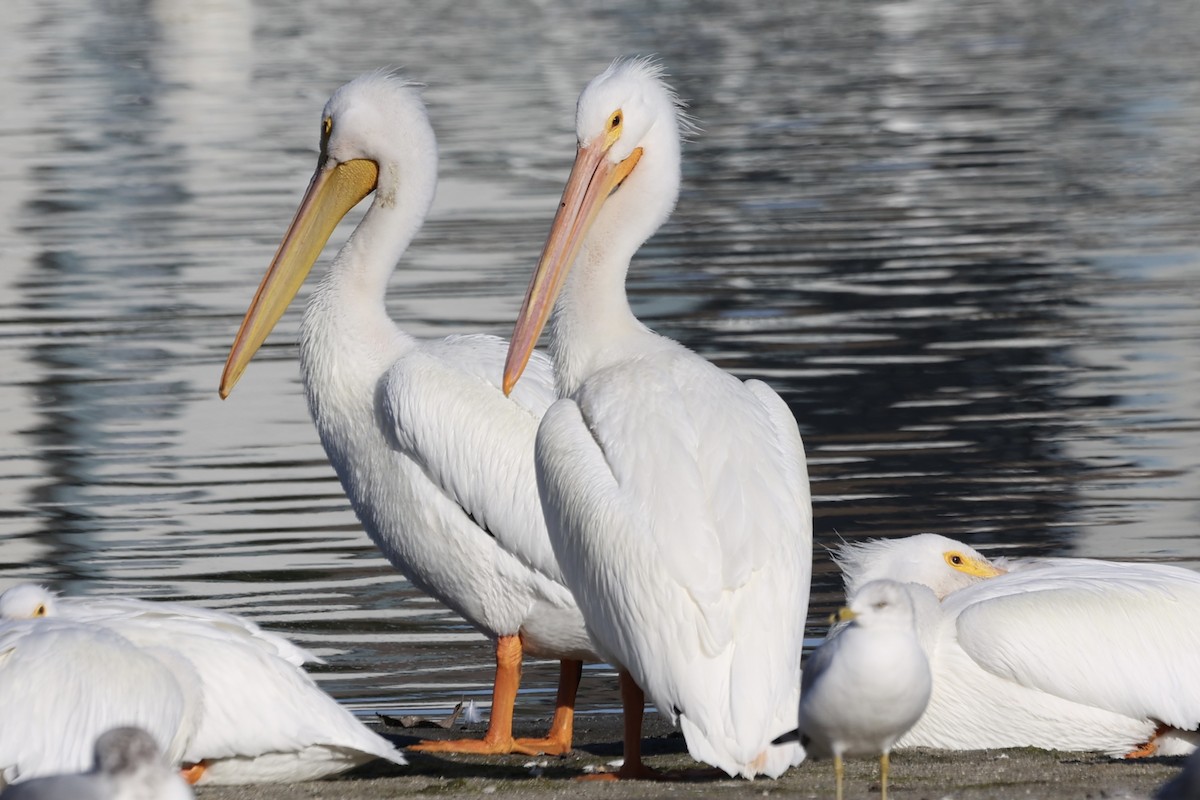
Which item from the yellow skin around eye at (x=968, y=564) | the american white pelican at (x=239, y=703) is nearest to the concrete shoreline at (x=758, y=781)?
the american white pelican at (x=239, y=703)

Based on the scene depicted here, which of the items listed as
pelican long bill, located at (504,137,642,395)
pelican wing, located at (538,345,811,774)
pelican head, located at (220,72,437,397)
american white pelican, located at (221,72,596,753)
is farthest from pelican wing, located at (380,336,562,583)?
pelican head, located at (220,72,437,397)

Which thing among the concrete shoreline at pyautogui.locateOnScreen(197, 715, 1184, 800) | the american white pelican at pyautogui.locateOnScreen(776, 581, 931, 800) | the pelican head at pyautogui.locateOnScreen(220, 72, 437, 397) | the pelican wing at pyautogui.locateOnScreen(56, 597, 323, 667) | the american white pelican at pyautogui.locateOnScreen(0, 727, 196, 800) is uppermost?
the pelican head at pyautogui.locateOnScreen(220, 72, 437, 397)

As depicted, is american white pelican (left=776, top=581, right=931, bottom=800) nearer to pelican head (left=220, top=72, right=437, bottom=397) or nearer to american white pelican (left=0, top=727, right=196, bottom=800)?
american white pelican (left=0, top=727, right=196, bottom=800)

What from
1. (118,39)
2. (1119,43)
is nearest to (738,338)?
(1119,43)

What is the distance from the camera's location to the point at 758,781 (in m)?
4.61

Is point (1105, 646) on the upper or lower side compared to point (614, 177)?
lower

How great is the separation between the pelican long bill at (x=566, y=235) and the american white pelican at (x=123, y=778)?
2.14m

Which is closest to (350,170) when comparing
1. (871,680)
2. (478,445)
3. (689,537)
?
(478,445)

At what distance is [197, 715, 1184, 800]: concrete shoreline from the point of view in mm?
4340

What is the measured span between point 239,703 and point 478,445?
4.00 feet

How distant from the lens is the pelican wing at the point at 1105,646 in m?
5.09

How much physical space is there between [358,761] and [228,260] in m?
8.95

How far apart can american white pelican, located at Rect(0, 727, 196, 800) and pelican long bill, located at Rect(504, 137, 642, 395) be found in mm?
2139

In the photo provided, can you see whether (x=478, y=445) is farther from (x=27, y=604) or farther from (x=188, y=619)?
(x=27, y=604)
